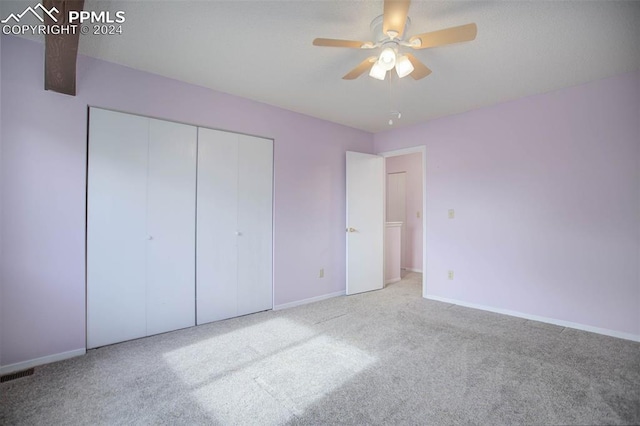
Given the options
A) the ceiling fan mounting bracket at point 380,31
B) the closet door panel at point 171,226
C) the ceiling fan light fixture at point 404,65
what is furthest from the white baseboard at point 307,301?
the ceiling fan mounting bracket at point 380,31

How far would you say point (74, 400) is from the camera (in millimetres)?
1789

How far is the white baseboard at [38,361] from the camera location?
6.86 ft

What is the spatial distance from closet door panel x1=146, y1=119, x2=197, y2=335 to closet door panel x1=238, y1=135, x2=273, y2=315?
1.70 feet

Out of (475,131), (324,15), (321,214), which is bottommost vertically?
(321,214)

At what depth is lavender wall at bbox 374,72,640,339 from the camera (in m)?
2.68

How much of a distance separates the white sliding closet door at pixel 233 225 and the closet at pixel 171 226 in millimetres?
11

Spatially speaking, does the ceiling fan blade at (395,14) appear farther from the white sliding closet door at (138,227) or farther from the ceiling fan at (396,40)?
the white sliding closet door at (138,227)

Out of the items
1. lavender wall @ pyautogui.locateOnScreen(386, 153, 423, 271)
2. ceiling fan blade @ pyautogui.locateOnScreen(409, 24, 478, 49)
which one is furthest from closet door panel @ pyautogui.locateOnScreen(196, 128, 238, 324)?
lavender wall @ pyautogui.locateOnScreen(386, 153, 423, 271)

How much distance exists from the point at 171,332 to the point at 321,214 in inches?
87.6

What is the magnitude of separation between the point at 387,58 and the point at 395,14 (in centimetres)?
32

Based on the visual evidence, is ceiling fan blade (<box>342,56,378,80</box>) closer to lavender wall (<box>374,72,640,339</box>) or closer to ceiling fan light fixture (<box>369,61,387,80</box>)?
ceiling fan light fixture (<box>369,61,387,80</box>)

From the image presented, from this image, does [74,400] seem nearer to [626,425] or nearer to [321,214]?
[321,214]

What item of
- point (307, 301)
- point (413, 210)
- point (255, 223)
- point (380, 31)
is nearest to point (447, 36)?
point (380, 31)

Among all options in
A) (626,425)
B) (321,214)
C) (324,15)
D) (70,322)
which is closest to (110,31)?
(324,15)
